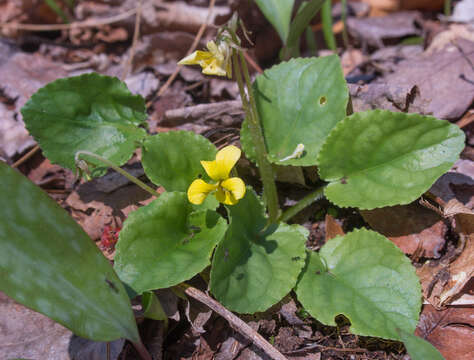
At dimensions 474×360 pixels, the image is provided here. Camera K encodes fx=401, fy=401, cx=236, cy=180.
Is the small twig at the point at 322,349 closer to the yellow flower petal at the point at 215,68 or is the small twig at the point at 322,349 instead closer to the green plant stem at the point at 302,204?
the green plant stem at the point at 302,204

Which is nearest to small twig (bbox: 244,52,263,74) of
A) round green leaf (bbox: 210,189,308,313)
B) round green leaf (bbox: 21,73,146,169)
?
Answer: round green leaf (bbox: 21,73,146,169)

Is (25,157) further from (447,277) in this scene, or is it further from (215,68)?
(447,277)

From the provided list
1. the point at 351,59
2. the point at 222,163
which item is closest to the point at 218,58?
the point at 222,163

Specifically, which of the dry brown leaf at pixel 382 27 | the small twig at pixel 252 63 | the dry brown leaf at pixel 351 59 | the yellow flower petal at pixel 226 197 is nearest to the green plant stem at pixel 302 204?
the yellow flower petal at pixel 226 197

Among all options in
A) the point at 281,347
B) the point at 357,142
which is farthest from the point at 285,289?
the point at 357,142

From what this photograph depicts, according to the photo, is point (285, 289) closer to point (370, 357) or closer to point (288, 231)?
point (288, 231)

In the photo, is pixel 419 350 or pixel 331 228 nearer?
pixel 419 350
